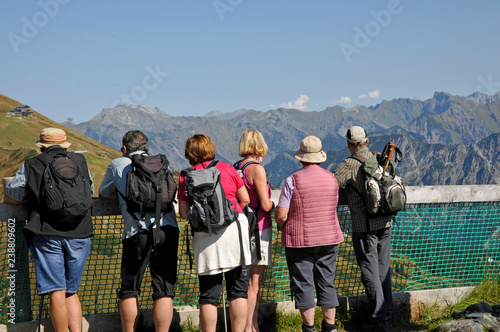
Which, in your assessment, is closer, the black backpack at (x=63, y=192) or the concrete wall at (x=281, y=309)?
the black backpack at (x=63, y=192)

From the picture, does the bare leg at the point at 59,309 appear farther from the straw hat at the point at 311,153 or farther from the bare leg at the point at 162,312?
the straw hat at the point at 311,153

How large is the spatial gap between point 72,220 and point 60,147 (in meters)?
0.74

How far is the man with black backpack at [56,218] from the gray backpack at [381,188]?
9.14 ft

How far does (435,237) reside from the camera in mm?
6816

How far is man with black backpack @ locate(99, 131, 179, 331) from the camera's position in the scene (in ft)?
13.8

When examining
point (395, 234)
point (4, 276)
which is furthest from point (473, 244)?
point (4, 276)

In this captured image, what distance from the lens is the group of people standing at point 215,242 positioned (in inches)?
167

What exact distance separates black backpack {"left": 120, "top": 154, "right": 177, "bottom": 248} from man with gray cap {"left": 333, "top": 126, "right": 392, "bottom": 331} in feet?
6.12

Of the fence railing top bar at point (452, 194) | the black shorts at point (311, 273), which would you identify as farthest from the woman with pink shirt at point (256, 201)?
the fence railing top bar at point (452, 194)

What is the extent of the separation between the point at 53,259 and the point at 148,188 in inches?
42.7

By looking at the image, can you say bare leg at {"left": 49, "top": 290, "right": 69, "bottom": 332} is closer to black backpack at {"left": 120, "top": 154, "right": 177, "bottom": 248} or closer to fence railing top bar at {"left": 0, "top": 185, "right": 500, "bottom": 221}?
fence railing top bar at {"left": 0, "top": 185, "right": 500, "bottom": 221}

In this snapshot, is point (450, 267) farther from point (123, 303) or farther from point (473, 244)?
point (123, 303)

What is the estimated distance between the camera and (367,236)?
197 inches

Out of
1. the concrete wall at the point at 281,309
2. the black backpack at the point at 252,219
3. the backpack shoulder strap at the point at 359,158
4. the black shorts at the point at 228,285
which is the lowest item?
the concrete wall at the point at 281,309
